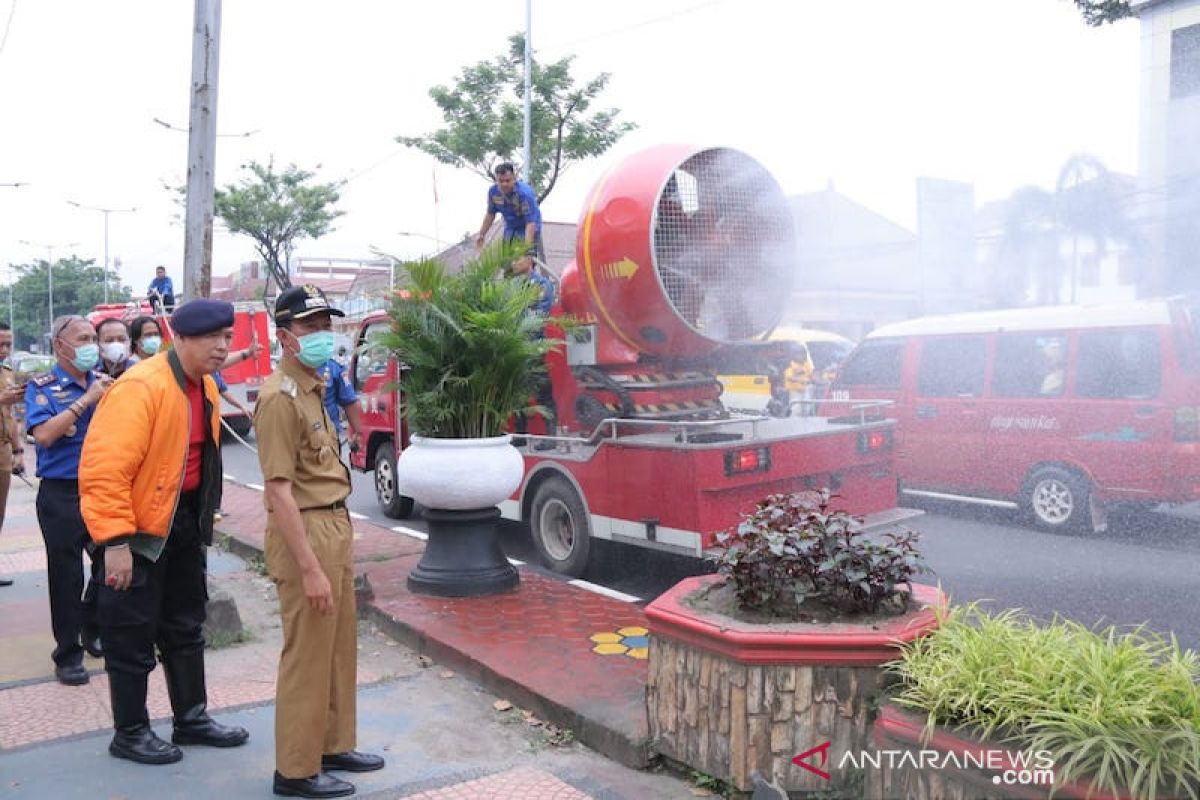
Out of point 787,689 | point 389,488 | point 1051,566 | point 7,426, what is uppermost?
point 7,426

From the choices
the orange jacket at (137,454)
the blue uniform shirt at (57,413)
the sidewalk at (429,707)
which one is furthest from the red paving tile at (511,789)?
the blue uniform shirt at (57,413)

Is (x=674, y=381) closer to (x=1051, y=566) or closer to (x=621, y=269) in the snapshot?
(x=621, y=269)

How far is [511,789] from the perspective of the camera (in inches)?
140

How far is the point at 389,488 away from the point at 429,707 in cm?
529

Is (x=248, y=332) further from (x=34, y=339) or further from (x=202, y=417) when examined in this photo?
(x=34, y=339)

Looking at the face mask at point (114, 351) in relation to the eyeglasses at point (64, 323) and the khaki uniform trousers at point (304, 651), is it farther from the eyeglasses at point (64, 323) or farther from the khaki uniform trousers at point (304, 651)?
the khaki uniform trousers at point (304, 651)

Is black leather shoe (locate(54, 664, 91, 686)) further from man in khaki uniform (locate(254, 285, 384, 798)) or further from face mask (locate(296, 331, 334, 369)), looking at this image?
face mask (locate(296, 331, 334, 369))

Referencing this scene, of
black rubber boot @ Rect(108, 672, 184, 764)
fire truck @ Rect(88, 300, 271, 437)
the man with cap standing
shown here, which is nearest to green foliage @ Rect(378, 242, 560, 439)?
the man with cap standing

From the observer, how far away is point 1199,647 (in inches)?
201

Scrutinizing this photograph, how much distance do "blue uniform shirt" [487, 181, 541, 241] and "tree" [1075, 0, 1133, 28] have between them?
4054 millimetres

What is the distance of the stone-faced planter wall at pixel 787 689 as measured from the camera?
10.3ft

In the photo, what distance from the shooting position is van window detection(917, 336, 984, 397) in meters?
8.66

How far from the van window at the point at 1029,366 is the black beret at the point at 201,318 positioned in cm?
683

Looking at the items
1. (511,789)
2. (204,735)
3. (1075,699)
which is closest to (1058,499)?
(1075,699)
